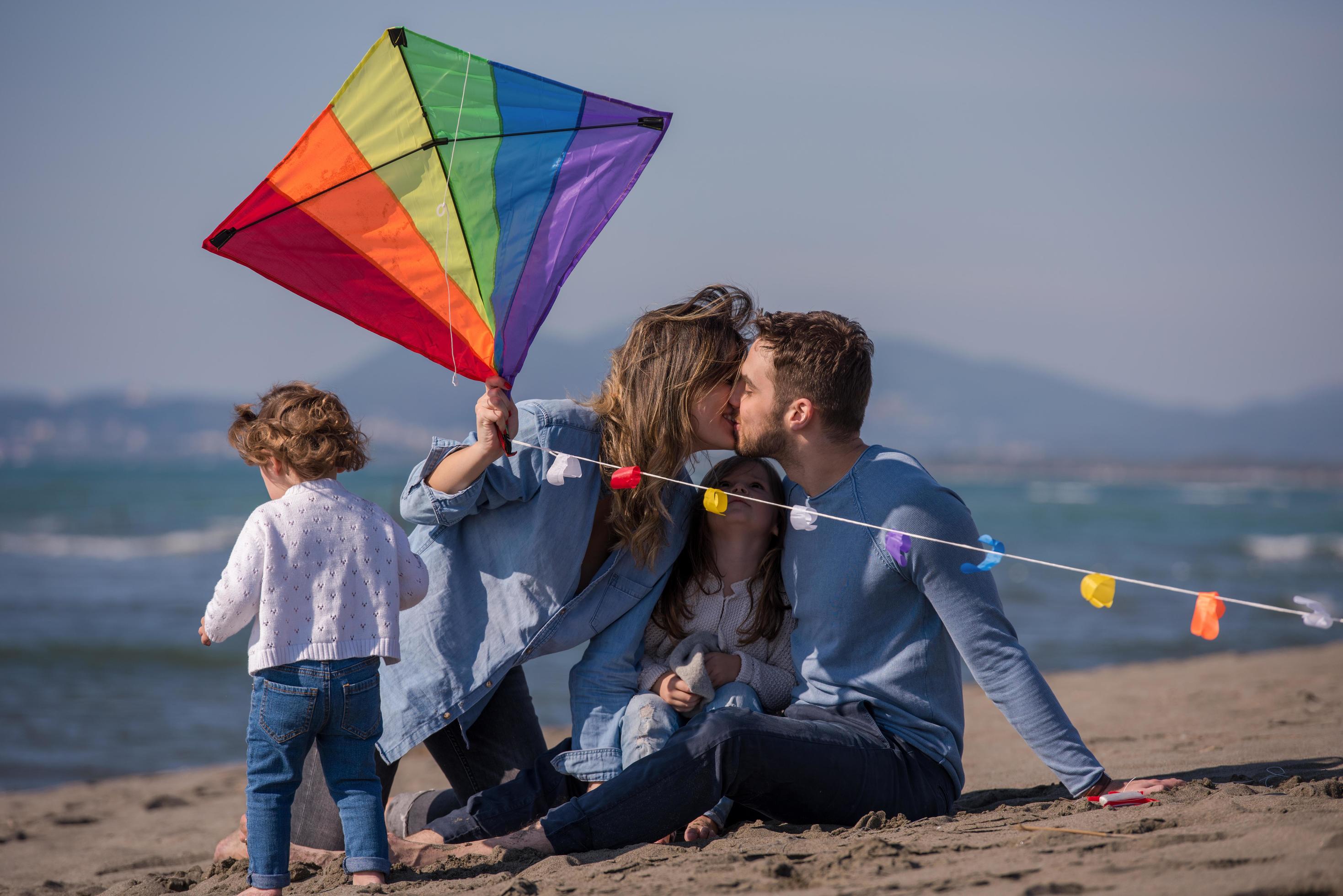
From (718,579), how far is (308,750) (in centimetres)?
135

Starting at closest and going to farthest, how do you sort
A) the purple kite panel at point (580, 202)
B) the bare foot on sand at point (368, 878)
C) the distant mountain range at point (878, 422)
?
the bare foot on sand at point (368, 878) < the purple kite panel at point (580, 202) < the distant mountain range at point (878, 422)

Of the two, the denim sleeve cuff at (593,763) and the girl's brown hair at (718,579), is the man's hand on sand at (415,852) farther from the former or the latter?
the girl's brown hair at (718,579)

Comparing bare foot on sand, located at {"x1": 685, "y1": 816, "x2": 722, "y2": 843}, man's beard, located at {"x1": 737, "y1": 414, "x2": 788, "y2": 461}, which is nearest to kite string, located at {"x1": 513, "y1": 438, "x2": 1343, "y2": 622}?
man's beard, located at {"x1": 737, "y1": 414, "x2": 788, "y2": 461}

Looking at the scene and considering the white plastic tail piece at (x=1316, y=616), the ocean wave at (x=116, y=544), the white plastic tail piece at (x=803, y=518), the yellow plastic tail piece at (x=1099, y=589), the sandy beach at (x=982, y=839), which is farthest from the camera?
the ocean wave at (x=116, y=544)

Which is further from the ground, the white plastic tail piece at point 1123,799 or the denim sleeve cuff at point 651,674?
the denim sleeve cuff at point 651,674

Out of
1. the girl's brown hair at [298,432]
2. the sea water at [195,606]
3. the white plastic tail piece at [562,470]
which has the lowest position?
the sea water at [195,606]

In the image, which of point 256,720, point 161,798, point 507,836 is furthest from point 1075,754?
point 161,798

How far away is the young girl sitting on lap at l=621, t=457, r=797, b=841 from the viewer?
3.17 m

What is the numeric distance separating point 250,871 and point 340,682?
1.86ft

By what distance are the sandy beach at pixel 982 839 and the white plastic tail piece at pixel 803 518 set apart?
870 mm

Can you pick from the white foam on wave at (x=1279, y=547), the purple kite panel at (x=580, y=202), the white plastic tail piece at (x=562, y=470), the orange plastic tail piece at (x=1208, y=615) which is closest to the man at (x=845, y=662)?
the orange plastic tail piece at (x=1208, y=615)

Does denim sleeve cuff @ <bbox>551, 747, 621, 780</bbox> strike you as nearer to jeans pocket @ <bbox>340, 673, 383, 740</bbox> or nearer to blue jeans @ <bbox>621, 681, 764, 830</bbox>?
blue jeans @ <bbox>621, 681, 764, 830</bbox>

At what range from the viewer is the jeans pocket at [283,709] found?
2.71 metres

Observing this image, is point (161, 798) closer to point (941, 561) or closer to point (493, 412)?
point (493, 412)
